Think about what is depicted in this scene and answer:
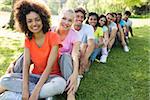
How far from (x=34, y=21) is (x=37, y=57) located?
38 centimetres

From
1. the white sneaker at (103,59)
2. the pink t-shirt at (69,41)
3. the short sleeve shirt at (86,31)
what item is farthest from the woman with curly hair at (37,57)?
the white sneaker at (103,59)

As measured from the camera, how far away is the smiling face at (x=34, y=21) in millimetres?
3172

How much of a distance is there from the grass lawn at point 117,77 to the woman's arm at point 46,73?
60cm

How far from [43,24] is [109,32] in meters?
3.39

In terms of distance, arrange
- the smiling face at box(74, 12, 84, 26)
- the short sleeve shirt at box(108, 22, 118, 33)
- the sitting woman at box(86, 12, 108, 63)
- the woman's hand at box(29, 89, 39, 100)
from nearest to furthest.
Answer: the woman's hand at box(29, 89, 39, 100)
the smiling face at box(74, 12, 84, 26)
the sitting woman at box(86, 12, 108, 63)
the short sleeve shirt at box(108, 22, 118, 33)

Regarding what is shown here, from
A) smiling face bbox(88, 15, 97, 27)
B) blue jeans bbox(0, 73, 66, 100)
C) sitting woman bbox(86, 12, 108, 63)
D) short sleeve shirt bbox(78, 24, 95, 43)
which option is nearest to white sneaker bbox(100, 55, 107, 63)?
sitting woman bbox(86, 12, 108, 63)

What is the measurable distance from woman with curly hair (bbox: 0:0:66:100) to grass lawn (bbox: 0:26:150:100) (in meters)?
0.56

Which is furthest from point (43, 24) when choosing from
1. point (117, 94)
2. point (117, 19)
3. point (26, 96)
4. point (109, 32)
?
point (117, 19)

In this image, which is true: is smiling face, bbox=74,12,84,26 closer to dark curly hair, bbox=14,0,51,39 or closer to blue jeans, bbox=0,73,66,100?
dark curly hair, bbox=14,0,51,39

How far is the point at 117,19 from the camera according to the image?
714cm

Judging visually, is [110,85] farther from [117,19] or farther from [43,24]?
[117,19]

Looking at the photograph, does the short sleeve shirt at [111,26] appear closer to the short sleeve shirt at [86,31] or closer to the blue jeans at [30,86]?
the short sleeve shirt at [86,31]

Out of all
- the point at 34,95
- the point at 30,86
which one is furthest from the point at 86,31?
the point at 34,95

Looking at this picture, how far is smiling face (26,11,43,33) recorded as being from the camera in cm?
317
